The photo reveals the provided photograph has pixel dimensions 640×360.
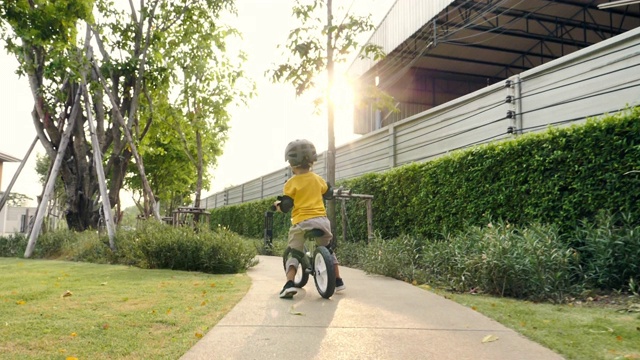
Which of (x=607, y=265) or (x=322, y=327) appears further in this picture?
(x=607, y=265)

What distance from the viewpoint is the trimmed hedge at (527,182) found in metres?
5.45

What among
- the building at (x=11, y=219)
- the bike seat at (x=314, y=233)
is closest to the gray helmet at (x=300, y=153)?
the bike seat at (x=314, y=233)

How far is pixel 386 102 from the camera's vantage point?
1116 cm

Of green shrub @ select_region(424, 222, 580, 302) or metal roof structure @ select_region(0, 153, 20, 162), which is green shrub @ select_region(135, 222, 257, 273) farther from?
metal roof structure @ select_region(0, 153, 20, 162)

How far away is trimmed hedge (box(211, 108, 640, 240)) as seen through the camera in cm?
545

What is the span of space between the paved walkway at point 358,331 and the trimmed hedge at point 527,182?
217 centimetres

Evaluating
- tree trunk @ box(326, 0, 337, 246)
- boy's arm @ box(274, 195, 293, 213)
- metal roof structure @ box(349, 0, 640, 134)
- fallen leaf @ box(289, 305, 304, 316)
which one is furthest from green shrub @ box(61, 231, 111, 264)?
metal roof structure @ box(349, 0, 640, 134)

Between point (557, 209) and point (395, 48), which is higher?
point (395, 48)

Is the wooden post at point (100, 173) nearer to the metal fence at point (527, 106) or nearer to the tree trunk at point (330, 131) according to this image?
the tree trunk at point (330, 131)

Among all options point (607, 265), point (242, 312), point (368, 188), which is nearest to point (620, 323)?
point (607, 265)

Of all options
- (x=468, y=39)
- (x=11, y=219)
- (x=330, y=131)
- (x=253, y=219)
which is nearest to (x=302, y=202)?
(x=330, y=131)

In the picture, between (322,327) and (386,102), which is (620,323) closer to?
(322,327)

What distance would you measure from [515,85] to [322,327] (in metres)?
6.34

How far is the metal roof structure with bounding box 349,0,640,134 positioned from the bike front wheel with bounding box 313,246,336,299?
43.5 ft
